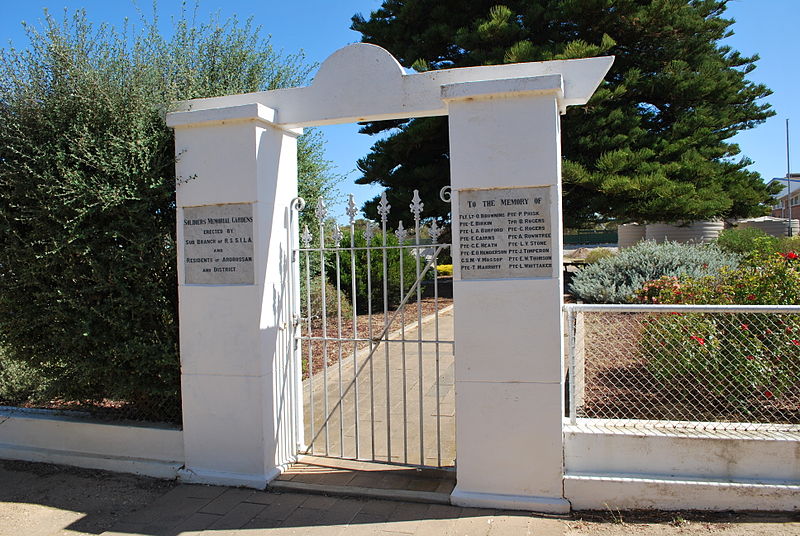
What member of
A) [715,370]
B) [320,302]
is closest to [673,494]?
[715,370]

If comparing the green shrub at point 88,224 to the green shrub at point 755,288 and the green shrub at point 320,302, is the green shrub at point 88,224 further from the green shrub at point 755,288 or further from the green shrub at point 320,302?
the green shrub at point 755,288

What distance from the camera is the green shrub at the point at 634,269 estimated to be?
1076cm

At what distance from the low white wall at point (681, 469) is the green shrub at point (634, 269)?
6.87 metres

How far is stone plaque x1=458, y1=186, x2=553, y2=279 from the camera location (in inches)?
153

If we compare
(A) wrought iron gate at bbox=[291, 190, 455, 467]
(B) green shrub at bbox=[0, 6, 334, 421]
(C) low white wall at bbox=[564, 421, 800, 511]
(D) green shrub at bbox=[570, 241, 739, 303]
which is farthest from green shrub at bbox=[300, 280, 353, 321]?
(C) low white wall at bbox=[564, 421, 800, 511]

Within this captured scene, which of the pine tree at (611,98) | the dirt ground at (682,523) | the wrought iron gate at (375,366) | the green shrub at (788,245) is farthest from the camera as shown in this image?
the green shrub at (788,245)

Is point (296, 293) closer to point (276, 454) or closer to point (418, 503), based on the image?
point (276, 454)

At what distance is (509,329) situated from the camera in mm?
3953

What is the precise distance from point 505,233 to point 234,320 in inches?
82.9

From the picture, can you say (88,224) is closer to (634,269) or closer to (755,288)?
(755,288)

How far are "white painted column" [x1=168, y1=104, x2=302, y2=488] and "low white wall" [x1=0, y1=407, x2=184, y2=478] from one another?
0.25m

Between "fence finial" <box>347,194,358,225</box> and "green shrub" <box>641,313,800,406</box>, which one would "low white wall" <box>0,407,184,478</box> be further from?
"green shrub" <box>641,313,800,406</box>

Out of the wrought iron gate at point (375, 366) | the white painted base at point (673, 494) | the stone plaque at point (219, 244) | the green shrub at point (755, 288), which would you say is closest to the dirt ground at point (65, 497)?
the wrought iron gate at point (375, 366)

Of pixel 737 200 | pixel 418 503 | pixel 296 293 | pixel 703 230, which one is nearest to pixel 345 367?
pixel 296 293
